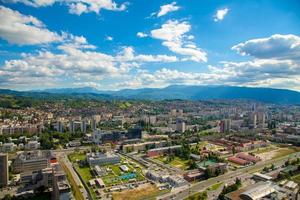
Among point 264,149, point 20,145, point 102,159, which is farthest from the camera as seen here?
point 20,145

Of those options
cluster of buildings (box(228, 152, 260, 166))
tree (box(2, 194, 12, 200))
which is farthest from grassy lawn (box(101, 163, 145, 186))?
cluster of buildings (box(228, 152, 260, 166))

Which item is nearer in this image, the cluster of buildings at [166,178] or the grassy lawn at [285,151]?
the cluster of buildings at [166,178]

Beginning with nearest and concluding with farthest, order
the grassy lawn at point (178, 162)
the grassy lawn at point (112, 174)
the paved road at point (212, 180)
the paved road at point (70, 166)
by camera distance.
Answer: the paved road at point (212, 180)
the paved road at point (70, 166)
the grassy lawn at point (112, 174)
the grassy lawn at point (178, 162)

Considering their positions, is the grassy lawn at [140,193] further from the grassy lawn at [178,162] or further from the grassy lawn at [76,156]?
the grassy lawn at [76,156]

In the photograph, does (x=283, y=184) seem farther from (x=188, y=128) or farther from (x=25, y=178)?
(x=188, y=128)

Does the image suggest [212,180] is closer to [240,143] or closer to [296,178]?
[296,178]

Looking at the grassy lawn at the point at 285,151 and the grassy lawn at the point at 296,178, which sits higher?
the grassy lawn at the point at 296,178

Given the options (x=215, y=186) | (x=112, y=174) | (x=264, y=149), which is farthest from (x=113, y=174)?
(x=264, y=149)

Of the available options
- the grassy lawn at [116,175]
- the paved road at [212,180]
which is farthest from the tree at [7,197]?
the paved road at [212,180]

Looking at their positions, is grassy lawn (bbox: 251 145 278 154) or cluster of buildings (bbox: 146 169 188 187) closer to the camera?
cluster of buildings (bbox: 146 169 188 187)

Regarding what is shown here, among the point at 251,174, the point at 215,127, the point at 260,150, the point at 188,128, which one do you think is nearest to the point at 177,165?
the point at 251,174

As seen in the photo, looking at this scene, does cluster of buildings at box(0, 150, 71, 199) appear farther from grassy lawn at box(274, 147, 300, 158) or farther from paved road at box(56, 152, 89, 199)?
grassy lawn at box(274, 147, 300, 158)
